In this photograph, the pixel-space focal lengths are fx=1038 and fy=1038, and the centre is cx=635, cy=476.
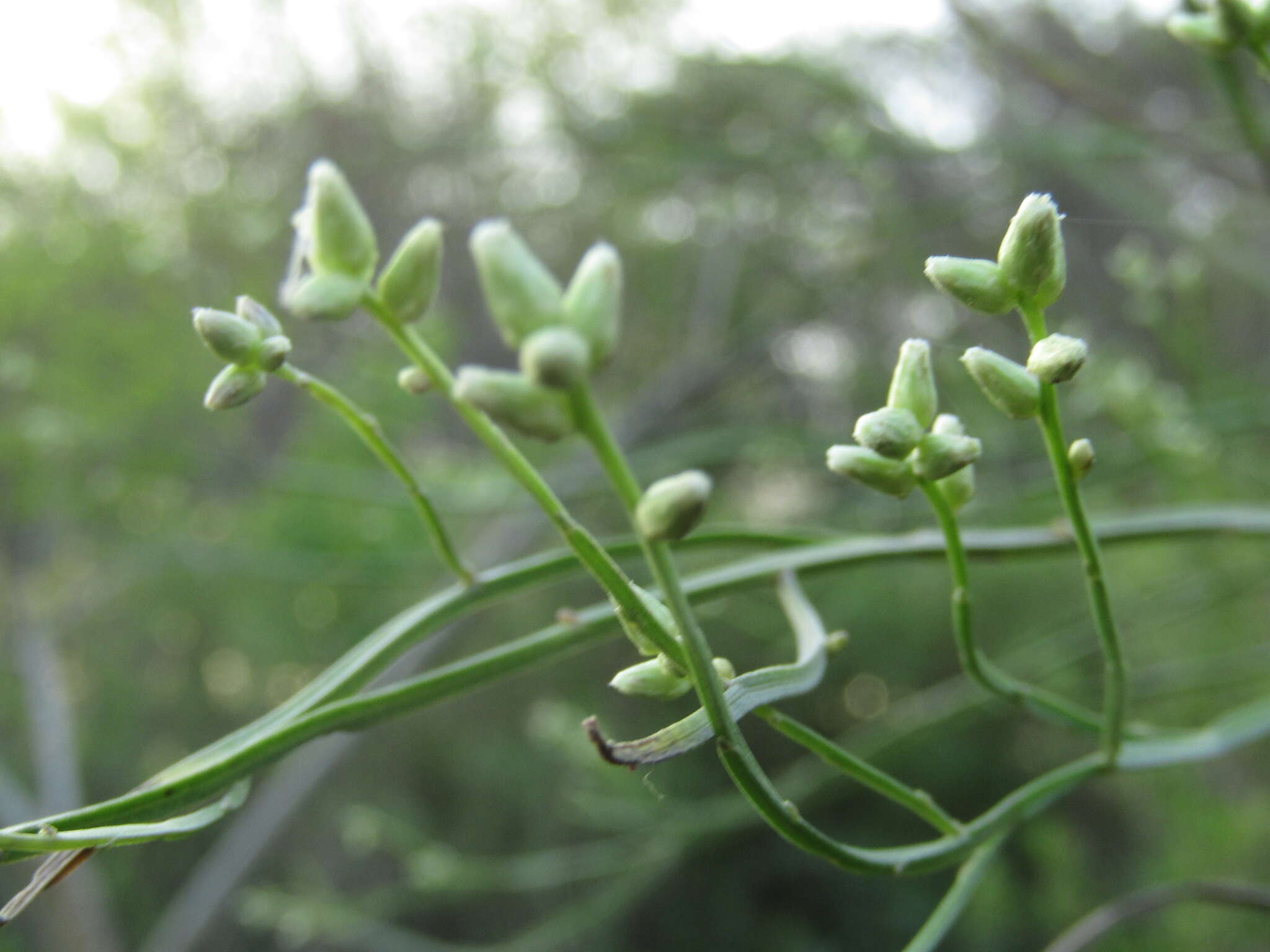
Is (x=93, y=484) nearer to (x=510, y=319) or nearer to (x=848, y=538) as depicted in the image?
(x=848, y=538)

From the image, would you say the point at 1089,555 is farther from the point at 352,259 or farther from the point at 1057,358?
the point at 352,259

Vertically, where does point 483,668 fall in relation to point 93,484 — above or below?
above

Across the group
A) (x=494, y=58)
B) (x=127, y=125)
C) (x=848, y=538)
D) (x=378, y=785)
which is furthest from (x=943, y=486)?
(x=378, y=785)

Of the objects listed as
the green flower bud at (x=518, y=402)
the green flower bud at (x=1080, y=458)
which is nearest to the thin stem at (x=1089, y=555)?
the green flower bud at (x=1080, y=458)

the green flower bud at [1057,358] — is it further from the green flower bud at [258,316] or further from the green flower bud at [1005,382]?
the green flower bud at [258,316]

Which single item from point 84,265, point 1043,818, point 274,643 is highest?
point 84,265

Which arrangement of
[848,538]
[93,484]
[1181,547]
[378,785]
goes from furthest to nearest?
[378,785] < [93,484] < [1181,547] < [848,538]

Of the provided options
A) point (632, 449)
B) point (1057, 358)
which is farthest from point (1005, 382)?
point (632, 449)

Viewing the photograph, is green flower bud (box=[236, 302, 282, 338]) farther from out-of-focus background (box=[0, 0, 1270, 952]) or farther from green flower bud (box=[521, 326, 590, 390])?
out-of-focus background (box=[0, 0, 1270, 952])
